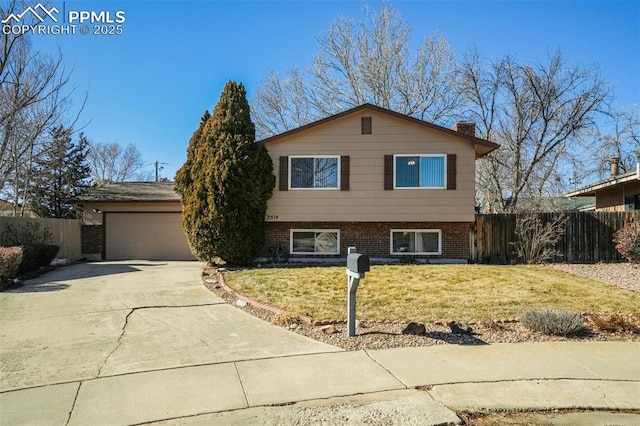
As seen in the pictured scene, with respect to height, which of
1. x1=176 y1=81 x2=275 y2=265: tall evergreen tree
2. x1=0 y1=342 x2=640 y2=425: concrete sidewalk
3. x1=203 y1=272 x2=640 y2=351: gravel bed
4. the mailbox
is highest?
x1=176 y1=81 x2=275 y2=265: tall evergreen tree

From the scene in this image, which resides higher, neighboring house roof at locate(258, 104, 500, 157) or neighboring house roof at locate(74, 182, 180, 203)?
neighboring house roof at locate(258, 104, 500, 157)

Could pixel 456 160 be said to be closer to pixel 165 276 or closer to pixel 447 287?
pixel 447 287

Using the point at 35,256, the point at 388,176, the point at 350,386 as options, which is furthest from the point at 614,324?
the point at 35,256

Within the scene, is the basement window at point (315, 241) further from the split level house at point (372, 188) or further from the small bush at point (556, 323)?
the small bush at point (556, 323)

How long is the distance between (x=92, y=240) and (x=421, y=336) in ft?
52.5

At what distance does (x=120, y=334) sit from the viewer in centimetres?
634

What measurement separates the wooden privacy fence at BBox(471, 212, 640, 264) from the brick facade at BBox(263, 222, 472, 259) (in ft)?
3.37

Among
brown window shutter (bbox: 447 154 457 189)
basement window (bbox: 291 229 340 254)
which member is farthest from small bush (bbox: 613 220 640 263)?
basement window (bbox: 291 229 340 254)

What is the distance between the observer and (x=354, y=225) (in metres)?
15.1

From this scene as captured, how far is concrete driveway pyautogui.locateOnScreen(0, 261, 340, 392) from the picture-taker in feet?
16.7

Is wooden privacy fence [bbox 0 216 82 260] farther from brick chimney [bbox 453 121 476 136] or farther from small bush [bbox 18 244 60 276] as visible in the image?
brick chimney [bbox 453 121 476 136]

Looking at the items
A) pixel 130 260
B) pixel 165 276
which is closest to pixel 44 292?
pixel 165 276

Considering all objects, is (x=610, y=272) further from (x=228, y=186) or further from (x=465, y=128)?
(x=228, y=186)

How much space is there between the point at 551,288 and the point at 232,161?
31.5 ft
